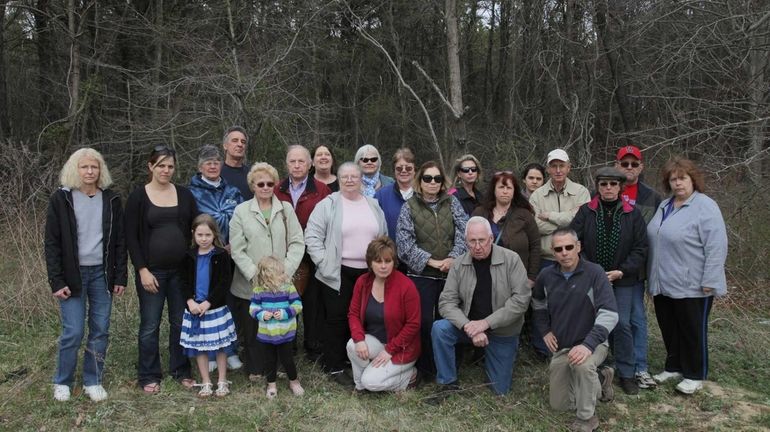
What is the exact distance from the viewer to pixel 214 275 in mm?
4270

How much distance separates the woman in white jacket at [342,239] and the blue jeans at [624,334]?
196 cm

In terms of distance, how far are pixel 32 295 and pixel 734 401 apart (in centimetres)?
683

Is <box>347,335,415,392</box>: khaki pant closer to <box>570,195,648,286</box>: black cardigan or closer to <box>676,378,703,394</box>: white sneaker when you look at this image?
<box>570,195,648,286</box>: black cardigan

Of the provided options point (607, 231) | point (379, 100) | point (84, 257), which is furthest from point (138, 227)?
point (379, 100)

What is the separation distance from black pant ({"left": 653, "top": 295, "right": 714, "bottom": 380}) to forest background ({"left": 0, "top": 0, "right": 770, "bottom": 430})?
0.27 metres

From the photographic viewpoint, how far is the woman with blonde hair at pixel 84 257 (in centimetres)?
394

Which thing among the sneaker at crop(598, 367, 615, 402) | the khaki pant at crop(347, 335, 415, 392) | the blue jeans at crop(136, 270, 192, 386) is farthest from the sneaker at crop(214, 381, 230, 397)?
the sneaker at crop(598, 367, 615, 402)

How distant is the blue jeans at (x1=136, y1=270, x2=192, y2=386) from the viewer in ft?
13.9

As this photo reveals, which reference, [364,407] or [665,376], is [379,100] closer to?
[665,376]

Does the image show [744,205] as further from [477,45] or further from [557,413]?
[477,45]

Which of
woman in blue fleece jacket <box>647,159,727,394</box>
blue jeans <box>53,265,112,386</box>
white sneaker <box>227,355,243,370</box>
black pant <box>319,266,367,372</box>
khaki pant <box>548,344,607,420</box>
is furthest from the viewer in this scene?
white sneaker <box>227,355,243,370</box>

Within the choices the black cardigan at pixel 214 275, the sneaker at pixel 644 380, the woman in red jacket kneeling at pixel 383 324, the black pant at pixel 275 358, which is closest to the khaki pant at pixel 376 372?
the woman in red jacket kneeling at pixel 383 324

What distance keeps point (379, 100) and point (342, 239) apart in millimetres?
15241

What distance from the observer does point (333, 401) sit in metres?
4.11
